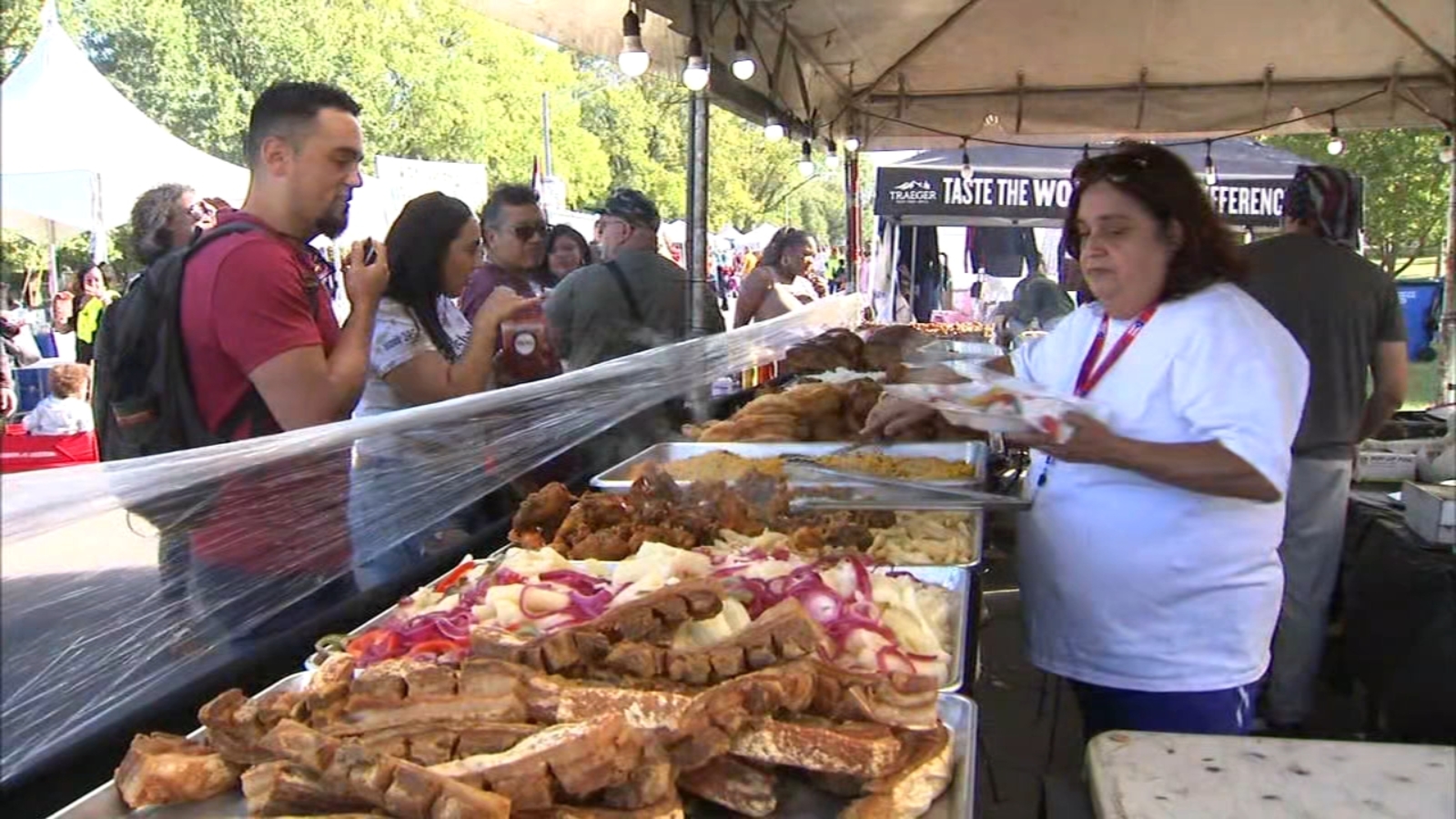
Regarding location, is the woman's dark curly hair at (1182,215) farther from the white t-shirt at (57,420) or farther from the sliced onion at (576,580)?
the white t-shirt at (57,420)

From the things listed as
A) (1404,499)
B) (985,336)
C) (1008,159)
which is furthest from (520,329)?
(1008,159)

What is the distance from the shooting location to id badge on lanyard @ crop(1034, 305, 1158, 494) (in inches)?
91.0

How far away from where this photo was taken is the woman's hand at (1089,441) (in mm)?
2152

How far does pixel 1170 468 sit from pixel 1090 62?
5319 mm

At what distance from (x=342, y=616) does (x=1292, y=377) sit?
1.90m

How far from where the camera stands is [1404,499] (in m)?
3.77

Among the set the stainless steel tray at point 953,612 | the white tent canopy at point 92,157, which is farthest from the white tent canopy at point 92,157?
the stainless steel tray at point 953,612

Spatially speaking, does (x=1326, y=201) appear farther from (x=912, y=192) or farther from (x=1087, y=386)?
(x=912, y=192)

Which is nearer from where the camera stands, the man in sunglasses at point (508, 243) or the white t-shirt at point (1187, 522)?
the white t-shirt at point (1187, 522)

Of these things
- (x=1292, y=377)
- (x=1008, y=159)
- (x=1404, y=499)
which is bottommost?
(x=1404, y=499)

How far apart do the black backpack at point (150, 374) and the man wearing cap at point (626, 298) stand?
8.03ft

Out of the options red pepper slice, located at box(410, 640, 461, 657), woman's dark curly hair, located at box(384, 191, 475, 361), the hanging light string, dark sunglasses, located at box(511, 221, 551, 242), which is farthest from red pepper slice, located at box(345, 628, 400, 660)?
the hanging light string

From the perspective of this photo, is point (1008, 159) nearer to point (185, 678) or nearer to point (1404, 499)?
point (1404, 499)

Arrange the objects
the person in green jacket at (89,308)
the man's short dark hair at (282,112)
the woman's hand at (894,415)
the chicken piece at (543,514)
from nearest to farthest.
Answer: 1. the man's short dark hair at (282,112)
2. the chicken piece at (543,514)
3. the woman's hand at (894,415)
4. the person in green jacket at (89,308)
